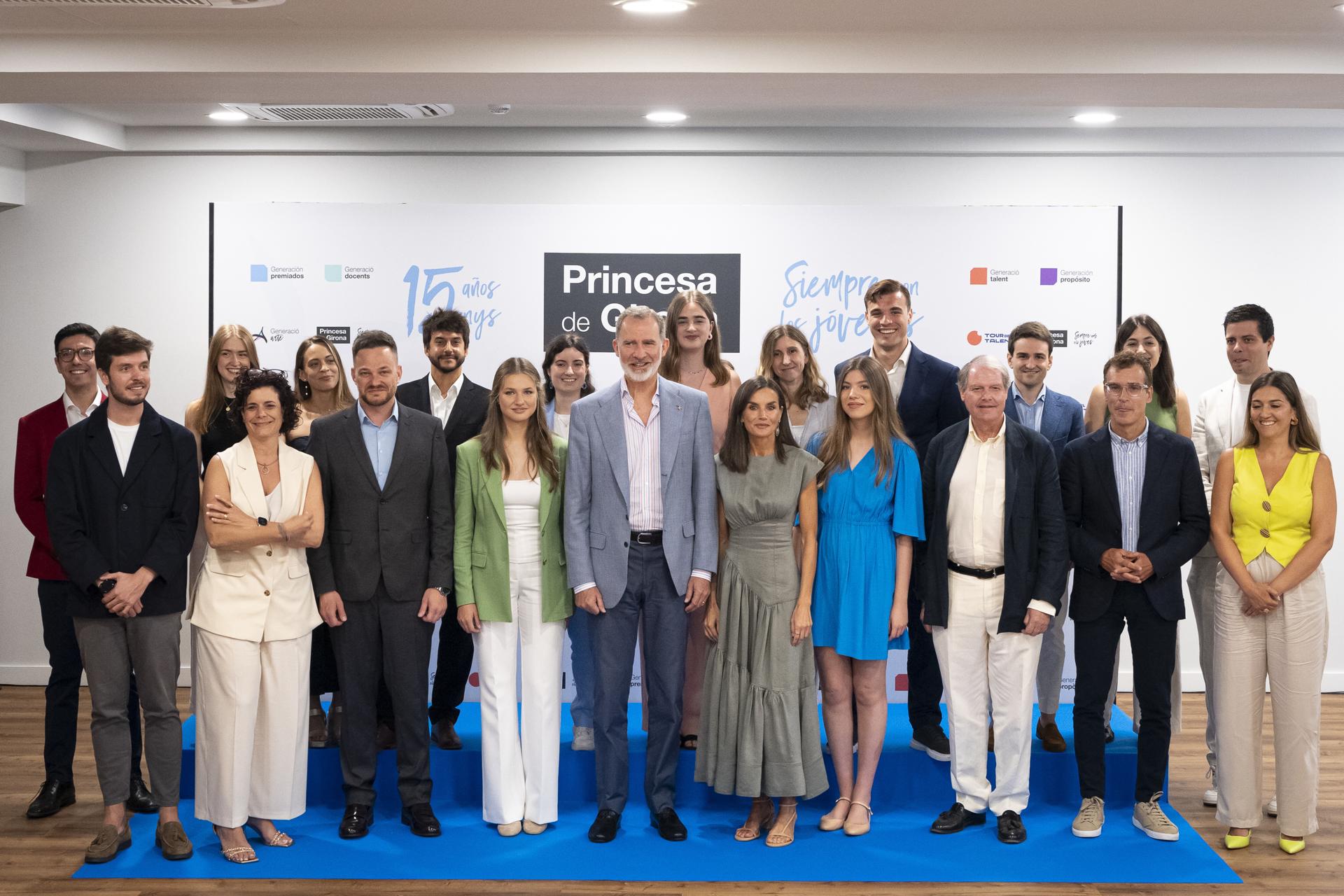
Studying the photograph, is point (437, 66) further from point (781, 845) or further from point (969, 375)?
point (781, 845)

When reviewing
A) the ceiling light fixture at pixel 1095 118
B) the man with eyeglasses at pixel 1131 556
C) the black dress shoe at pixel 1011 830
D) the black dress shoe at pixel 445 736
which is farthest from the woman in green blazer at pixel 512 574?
the ceiling light fixture at pixel 1095 118

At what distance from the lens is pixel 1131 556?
4.15 metres

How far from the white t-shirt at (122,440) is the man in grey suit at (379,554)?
23.5 inches

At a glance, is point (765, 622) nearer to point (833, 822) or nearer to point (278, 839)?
point (833, 822)

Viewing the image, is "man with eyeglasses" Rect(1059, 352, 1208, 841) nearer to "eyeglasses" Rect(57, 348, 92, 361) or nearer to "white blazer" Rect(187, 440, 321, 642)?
"white blazer" Rect(187, 440, 321, 642)

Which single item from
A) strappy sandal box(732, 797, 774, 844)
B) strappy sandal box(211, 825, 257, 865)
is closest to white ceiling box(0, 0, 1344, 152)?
strappy sandal box(732, 797, 774, 844)

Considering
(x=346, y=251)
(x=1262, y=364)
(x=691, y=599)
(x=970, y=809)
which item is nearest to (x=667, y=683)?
(x=691, y=599)

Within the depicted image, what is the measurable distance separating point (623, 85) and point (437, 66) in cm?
72

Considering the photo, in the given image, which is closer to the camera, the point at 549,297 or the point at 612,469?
the point at 612,469

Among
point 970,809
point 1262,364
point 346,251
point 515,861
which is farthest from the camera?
point 346,251

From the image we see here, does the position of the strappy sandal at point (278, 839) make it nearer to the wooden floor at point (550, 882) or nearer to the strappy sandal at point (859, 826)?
the wooden floor at point (550, 882)

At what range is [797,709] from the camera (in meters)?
4.16

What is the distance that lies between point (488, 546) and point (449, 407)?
2.61 ft

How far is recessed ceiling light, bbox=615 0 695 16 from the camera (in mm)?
3854
